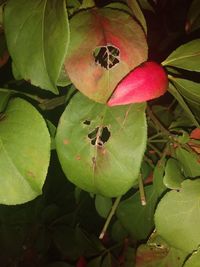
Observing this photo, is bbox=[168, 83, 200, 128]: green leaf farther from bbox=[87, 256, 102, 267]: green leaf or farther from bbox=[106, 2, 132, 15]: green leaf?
bbox=[87, 256, 102, 267]: green leaf

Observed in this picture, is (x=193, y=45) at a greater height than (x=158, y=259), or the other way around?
(x=193, y=45)

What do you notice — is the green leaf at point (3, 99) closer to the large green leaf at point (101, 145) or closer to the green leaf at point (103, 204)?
the large green leaf at point (101, 145)

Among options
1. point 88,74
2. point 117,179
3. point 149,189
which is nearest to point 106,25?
point 88,74

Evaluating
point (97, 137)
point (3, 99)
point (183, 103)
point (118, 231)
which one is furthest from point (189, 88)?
point (118, 231)

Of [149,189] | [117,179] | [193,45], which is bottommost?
[149,189]

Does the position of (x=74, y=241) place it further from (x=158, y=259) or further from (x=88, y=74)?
(x=88, y=74)

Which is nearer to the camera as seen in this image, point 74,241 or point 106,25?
point 106,25

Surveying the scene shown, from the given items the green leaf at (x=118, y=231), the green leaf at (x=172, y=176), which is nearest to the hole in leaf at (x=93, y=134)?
the green leaf at (x=172, y=176)
